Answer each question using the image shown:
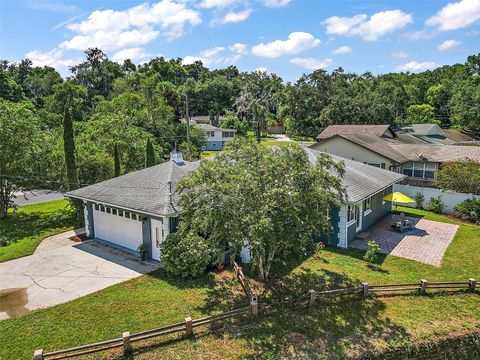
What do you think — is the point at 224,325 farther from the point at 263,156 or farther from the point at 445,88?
the point at 445,88

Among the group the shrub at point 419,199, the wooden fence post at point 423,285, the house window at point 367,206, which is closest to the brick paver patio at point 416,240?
the house window at point 367,206

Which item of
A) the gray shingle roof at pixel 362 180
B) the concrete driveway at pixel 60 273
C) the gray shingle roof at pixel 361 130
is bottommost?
the concrete driveway at pixel 60 273

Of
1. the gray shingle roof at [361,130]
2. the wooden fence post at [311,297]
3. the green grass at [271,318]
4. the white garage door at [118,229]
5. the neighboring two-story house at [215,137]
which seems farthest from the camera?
the neighboring two-story house at [215,137]

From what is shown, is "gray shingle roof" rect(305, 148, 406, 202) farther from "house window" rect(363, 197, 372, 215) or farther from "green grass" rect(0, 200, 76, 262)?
"green grass" rect(0, 200, 76, 262)

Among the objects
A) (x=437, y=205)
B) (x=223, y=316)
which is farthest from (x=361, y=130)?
(x=223, y=316)

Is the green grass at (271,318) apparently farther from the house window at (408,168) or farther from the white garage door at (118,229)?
the house window at (408,168)

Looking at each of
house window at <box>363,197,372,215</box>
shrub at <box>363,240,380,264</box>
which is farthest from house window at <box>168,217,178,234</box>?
house window at <box>363,197,372,215</box>

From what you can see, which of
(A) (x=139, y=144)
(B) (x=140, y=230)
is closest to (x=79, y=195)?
(B) (x=140, y=230)

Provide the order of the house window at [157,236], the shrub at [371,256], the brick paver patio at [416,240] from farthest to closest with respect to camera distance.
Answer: the brick paver patio at [416,240], the house window at [157,236], the shrub at [371,256]
